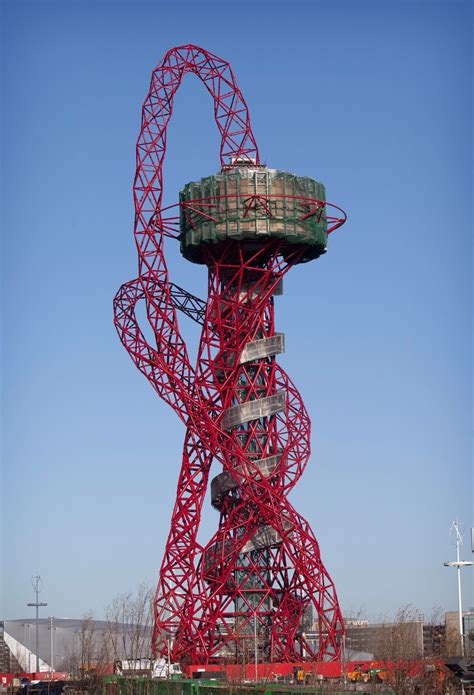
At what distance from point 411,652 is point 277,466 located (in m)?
14.2

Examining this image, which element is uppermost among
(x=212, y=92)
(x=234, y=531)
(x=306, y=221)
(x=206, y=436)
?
(x=212, y=92)

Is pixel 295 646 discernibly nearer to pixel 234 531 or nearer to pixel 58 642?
pixel 234 531

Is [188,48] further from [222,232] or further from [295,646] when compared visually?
[295,646]

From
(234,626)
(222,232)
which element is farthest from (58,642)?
(222,232)

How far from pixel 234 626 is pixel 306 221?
25094 mm

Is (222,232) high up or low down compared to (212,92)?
down

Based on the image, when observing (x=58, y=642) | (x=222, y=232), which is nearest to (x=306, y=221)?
(x=222, y=232)

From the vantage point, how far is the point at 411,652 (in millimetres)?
74312

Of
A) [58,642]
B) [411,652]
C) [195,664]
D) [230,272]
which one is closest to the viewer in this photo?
[411,652]

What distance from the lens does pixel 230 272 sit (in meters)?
85.7

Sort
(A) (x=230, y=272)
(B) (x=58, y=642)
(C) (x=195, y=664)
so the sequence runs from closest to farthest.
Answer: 1. (C) (x=195, y=664)
2. (A) (x=230, y=272)
3. (B) (x=58, y=642)

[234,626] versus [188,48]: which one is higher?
[188,48]

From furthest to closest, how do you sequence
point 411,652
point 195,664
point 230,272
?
point 230,272 → point 195,664 → point 411,652

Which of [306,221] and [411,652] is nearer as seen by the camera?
[411,652]
